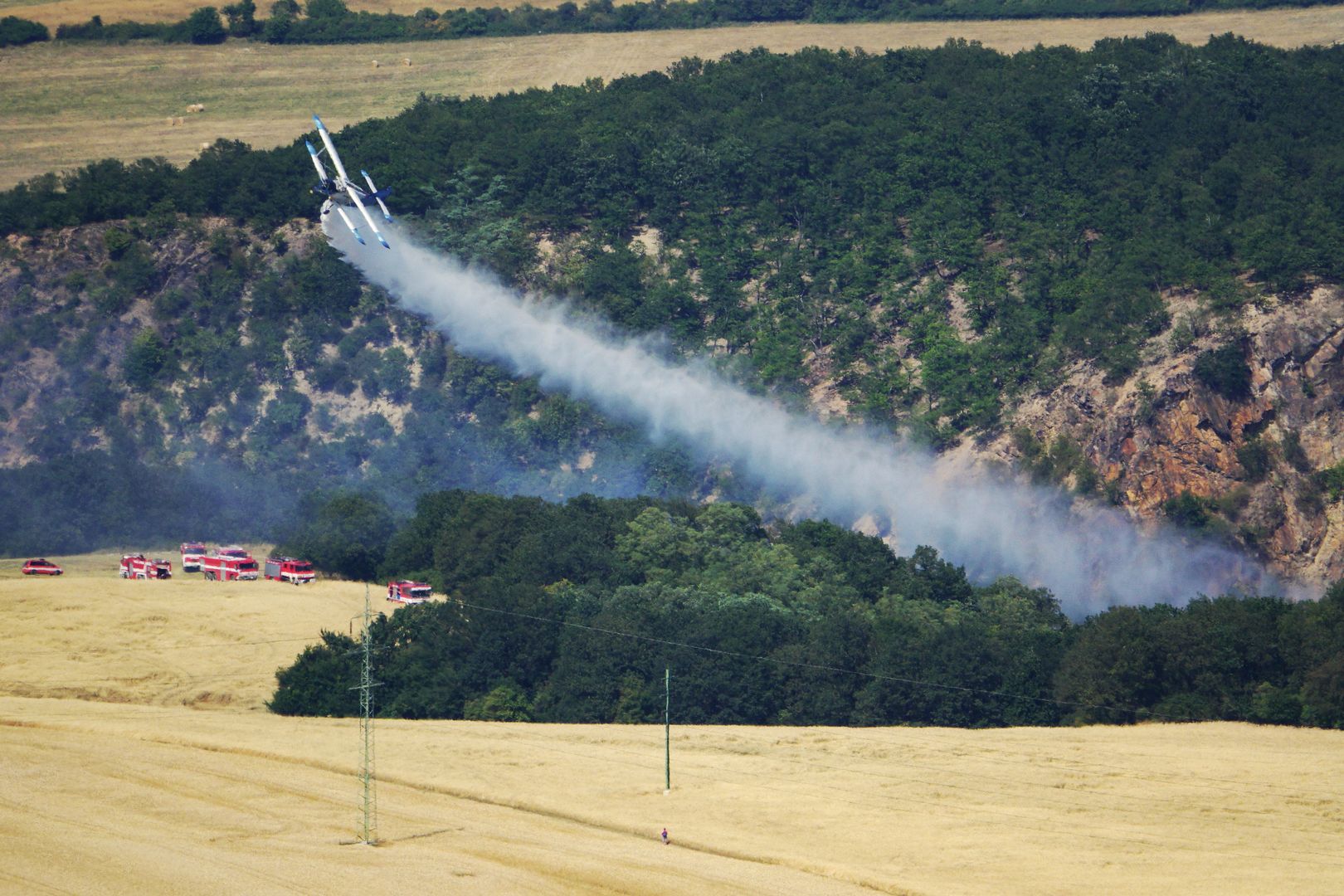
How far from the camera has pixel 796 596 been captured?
10119 cm

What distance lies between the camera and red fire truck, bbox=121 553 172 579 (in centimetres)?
10769

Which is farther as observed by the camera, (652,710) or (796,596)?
(796,596)

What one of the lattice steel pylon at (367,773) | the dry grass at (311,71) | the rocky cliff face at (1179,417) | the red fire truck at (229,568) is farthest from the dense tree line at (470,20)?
the lattice steel pylon at (367,773)

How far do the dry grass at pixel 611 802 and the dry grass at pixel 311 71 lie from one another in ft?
223

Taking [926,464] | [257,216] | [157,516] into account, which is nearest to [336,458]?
[157,516]

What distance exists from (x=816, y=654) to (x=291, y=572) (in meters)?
29.8

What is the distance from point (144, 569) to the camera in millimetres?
107625

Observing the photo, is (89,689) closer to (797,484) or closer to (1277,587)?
(797,484)

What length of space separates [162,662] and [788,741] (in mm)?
27871

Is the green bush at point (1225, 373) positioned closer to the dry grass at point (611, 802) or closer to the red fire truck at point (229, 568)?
the dry grass at point (611, 802)

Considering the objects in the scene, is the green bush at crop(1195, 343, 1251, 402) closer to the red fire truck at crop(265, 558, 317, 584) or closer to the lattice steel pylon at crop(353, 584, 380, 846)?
the red fire truck at crop(265, 558, 317, 584)

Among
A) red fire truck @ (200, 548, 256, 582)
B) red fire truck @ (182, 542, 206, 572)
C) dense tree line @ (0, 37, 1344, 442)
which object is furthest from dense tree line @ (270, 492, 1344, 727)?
dense tree line @ (0, 37, 1344, 442)

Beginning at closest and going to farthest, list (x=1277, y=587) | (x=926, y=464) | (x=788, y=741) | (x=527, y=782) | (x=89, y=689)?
1. (x=527, y=782)
2. (x=788, y=741)
3. (x=89, y=689)
4. (x=1277, y=587)
5. (x=926, y=464)

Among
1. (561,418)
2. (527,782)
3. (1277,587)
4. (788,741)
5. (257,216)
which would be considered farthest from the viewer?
(257,216)
